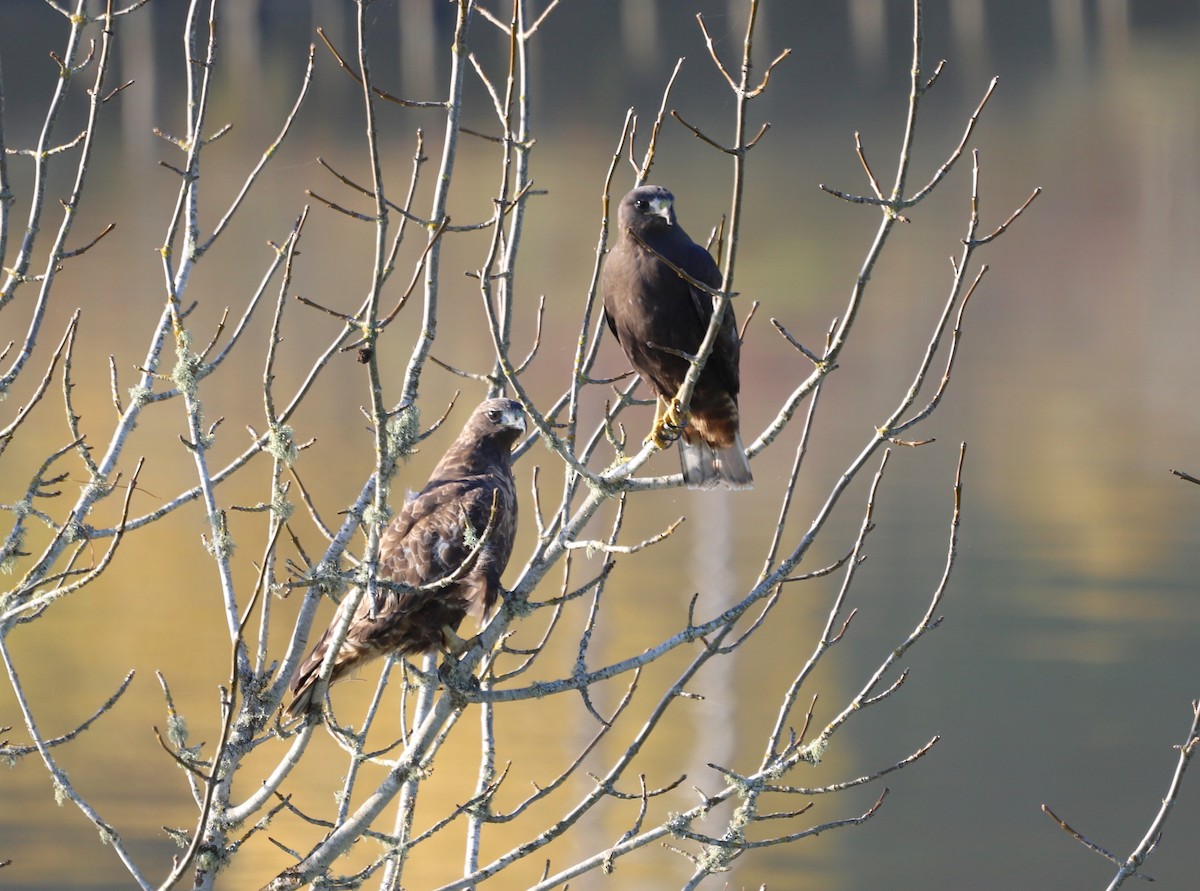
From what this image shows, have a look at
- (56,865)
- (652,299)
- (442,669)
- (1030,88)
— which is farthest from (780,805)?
(1030,88)

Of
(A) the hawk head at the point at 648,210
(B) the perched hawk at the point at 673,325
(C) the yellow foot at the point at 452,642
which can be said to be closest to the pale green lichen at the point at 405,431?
(C) the yellow foot at the point at 452,642

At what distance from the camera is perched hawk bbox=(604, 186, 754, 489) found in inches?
130

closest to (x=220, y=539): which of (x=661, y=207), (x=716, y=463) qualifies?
(x=716, y=463)

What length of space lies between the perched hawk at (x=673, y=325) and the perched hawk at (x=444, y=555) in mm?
338

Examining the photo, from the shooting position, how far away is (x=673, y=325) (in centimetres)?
332

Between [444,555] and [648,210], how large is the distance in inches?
37.3

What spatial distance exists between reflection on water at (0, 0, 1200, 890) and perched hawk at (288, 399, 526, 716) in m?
2.30

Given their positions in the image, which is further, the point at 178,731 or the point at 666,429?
the point at 666,429

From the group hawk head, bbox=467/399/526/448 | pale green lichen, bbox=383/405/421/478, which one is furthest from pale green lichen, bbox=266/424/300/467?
hawk head, bbox=467/399/526/448

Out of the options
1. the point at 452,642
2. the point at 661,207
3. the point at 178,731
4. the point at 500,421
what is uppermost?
the point at 661,207

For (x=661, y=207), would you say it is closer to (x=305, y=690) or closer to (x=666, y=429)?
(x=666, y=429)

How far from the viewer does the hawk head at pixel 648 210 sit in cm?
335

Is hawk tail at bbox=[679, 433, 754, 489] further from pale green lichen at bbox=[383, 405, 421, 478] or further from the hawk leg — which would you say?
pale green lichen at bbox=[383, 405, 421, 478]

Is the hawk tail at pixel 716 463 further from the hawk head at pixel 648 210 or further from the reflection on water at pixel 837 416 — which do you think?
the reflection on water at pixel 837 416
